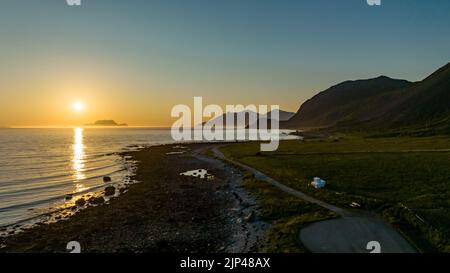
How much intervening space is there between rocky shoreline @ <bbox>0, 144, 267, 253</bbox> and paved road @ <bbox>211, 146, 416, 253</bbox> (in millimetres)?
3837

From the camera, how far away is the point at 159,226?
26688mm

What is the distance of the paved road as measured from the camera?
19328 millimetres

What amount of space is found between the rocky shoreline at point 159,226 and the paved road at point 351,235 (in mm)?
3837

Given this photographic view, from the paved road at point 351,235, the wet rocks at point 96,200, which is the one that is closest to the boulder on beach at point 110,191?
the wet rocks at point 96,200

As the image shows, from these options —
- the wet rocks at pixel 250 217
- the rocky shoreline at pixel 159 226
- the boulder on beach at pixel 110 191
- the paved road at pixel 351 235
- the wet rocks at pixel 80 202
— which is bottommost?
the wet rocks at pixel 80 202

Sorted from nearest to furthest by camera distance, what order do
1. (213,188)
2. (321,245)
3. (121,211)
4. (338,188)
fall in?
(321,245) → (121,211) → (338,188) → (213,188)

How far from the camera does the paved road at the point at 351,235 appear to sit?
19.3 meters

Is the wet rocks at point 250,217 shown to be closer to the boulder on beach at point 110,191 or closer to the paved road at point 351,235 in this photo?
the paved road at point 351,235

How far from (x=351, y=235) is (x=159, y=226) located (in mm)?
15052
